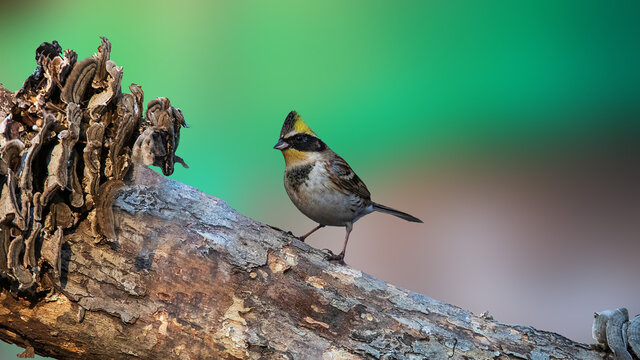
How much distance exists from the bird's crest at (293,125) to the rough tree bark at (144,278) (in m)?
0.60

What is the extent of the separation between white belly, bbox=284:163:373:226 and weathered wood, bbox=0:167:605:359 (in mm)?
541

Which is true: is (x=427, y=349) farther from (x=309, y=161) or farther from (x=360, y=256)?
(x=360, y=256)

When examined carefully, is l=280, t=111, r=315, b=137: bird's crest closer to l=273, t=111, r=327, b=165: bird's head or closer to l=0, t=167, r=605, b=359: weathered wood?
l=273, t=111, r=327, b=165: bird's head

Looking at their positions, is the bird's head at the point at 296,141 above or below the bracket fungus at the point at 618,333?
above

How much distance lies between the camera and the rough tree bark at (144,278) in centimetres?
101

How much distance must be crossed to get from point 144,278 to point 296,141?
79 cm

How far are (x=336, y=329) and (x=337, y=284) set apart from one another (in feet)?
0.32

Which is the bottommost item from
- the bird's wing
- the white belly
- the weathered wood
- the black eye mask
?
the weathered wood

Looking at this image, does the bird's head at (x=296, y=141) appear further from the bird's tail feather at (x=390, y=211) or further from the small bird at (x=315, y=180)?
the bird's tail feather at (x=390, y=211)

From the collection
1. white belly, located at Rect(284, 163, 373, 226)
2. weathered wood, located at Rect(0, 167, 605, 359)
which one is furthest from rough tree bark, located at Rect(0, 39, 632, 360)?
white belly, located at Rect(284, 163, 373, 226)

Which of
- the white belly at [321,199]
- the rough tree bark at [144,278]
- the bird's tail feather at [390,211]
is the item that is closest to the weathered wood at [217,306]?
the rough tree bark at [144,278]

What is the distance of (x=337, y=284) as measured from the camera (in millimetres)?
1147

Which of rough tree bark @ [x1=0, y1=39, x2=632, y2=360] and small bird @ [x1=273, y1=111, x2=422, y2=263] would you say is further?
small bird @ [x1=273, y1=111, x2=422, y2=263]

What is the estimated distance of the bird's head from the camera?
172cm
